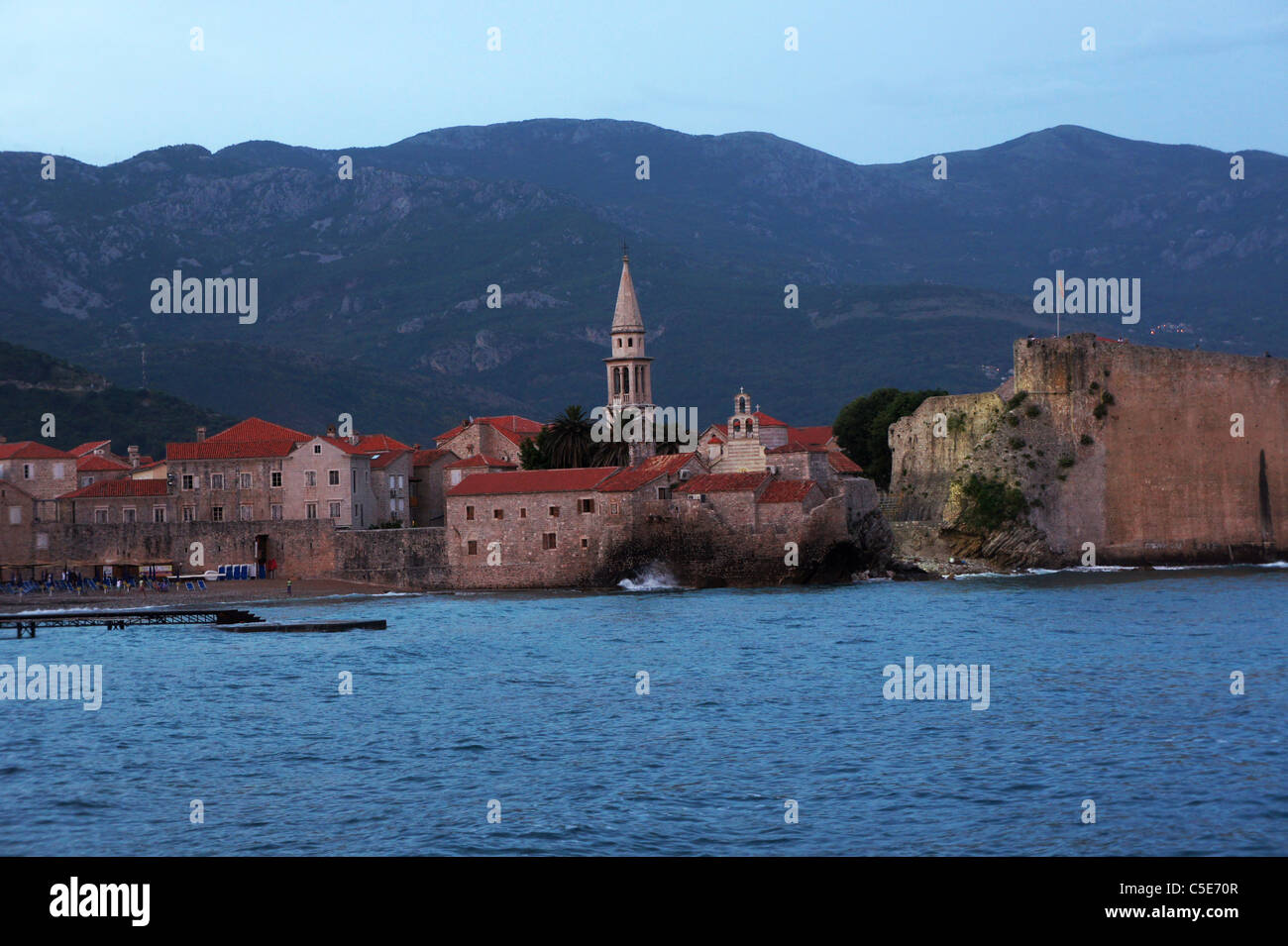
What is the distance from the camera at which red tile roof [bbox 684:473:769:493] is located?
59938 millimetres

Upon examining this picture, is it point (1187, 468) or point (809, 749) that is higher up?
point (1187, 468)

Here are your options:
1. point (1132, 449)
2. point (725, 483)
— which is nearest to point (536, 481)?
point (725, 483)

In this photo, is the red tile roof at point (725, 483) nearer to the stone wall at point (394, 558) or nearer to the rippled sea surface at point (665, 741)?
the stone wall at point (394, 558)

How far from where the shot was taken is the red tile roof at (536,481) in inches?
2395

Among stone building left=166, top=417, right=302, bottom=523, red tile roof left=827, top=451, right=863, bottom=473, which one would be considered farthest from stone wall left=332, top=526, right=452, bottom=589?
red tile roof left=827, top=451, right=863, bottom=473

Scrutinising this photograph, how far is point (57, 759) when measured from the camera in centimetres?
2558

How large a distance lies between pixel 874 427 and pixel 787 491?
30.4 meters

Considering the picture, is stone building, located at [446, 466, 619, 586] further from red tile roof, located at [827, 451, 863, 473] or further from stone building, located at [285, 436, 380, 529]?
red tile roof, located at [827, 451, 863, 473]

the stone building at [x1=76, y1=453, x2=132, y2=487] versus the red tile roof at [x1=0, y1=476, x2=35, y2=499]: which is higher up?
the stone building at [x1=76, y1=453, x2=132, y2=487]

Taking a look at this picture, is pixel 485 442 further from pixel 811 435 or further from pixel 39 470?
pixel 39 470

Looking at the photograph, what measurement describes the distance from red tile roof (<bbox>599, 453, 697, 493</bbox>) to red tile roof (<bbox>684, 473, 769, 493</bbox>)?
1.16 metres
